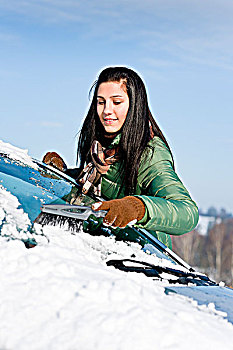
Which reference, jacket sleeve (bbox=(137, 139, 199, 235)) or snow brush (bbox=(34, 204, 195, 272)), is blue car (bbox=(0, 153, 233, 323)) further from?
jacket sleeve (bbox=(137, 139, 199, 235))

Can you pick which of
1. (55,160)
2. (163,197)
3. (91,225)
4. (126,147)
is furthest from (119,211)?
(55,160)

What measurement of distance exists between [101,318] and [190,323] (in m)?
0.28

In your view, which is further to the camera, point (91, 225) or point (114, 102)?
point (114, 102)

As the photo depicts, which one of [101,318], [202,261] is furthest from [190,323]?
[202,261]

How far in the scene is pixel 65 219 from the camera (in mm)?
2096

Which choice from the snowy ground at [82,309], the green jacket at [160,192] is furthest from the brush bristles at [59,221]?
the green jacket at [160,192]

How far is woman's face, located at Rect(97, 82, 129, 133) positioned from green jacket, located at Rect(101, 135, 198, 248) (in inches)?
4.8

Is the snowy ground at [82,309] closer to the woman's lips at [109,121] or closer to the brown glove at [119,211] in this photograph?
the brown glove at [119,211]

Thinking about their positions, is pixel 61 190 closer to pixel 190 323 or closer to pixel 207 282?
pixel 207 282

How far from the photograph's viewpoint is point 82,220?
2.17 metres

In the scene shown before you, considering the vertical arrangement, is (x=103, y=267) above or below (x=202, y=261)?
above

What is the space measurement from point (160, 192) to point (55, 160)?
1.17 metres

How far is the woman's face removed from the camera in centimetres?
312

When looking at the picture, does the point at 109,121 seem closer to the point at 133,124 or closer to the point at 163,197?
the point at 133,124
